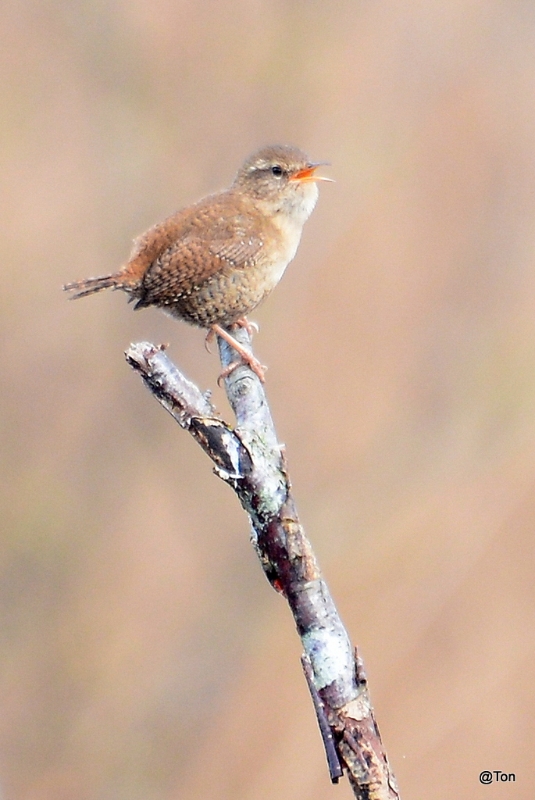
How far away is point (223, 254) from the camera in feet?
8.45

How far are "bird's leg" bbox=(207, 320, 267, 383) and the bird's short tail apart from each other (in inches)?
11.5

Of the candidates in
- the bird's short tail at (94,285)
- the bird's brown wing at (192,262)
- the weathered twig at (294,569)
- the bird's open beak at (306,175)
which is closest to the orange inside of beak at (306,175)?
the bird's open beak at (306,175)

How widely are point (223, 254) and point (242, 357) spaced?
32cm

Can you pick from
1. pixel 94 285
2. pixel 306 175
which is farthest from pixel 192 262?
pixel 306 175

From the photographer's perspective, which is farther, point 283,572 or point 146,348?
point 146,348

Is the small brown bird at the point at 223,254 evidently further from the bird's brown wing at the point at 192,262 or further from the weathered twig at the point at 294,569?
the weathered twig at the point at 294,569

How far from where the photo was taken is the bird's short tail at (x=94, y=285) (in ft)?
7.98

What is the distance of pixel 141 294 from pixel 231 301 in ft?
0.82

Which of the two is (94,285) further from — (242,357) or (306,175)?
(306,175)

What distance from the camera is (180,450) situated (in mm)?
4438

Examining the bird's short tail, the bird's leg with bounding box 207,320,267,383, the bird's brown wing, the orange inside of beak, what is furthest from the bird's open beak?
the bird's short tail

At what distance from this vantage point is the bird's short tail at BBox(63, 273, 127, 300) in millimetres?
2434

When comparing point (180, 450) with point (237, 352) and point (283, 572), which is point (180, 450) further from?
point (283, 572)

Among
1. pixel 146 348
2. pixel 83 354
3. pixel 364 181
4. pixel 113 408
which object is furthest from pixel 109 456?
pixel 146 348
